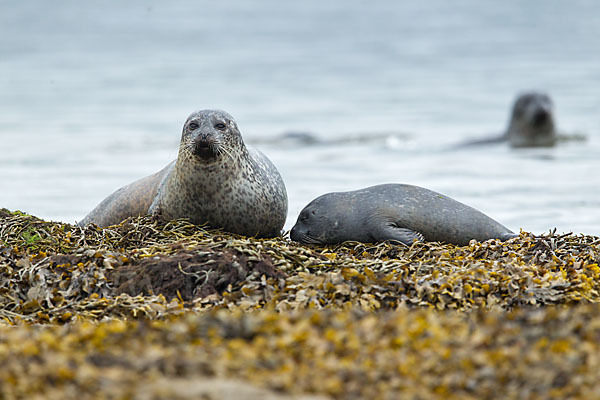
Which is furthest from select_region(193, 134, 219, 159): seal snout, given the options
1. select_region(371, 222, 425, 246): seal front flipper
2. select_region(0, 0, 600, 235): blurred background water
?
select_region(0, 0, 600, 235): blurred background water

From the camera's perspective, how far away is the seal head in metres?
16.3

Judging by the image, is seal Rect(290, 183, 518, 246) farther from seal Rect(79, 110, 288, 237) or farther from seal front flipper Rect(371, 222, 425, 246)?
seal Rect(79, 110, 288, 237)

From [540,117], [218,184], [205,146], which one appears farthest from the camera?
[540,117]

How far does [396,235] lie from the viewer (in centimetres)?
568

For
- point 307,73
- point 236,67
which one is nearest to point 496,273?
point 307,73

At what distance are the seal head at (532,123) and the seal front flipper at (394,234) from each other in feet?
34.9

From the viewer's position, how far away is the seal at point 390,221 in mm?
5793

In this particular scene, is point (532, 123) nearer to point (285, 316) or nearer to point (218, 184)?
point (218, 184)

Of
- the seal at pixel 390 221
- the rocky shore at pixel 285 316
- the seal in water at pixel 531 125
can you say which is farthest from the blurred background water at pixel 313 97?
the rocky shore at pixel 285 316

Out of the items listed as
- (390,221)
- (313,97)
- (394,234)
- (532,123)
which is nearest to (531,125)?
(532,123)

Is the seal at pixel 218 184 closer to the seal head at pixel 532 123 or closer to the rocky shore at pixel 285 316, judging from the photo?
Result: the rocky shore at pixel 285 316

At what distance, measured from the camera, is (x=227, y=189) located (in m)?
5.83

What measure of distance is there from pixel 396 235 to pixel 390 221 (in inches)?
6.5

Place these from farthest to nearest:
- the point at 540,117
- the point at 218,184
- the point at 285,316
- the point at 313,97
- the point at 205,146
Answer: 1. the point at 313,97
2. the point at 540,117
3. the point at 218,184
4. the point at 205,146
5. the point at 285,316
